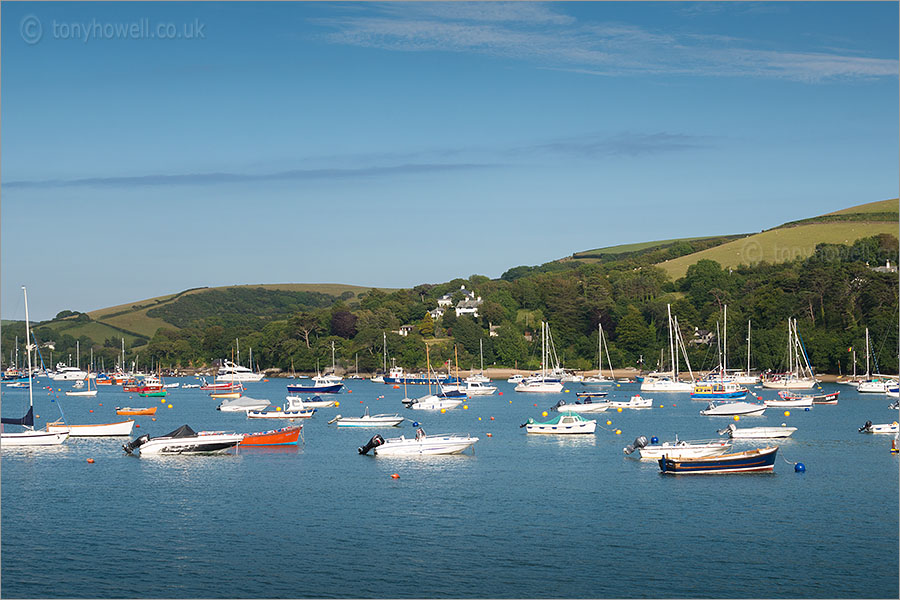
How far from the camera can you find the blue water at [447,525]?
32.7m

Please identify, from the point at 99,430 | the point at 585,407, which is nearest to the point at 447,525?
the point at 99,430

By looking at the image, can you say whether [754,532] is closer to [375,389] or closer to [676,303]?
[375,389]

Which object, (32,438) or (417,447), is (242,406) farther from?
(417,447)

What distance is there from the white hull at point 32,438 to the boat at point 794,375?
9454 centimetres

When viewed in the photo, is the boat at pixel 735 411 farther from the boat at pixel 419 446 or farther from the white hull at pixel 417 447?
the white hull at pixel 417 447

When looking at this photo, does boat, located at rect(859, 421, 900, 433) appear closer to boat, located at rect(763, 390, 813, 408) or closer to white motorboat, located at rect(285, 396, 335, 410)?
boat, located at rect(763, 390, 813, 408)

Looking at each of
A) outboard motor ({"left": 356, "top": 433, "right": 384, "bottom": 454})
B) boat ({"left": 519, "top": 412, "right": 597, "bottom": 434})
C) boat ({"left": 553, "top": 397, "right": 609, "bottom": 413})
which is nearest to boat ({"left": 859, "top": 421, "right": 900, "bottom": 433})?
boat ({"left": 519, "top": 412, "right": 597, "bottom": 434})

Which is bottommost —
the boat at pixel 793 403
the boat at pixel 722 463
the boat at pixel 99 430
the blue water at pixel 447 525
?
the boat at pixel 793 403

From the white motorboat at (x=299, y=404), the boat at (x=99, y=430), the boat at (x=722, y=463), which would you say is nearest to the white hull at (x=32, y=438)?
the boat at (x=99, y=430)

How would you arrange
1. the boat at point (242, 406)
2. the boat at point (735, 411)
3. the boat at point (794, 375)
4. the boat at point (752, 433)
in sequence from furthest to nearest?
1. the boat at point (794, 375)
2. the boat at point (242, 406)
3. the boat at point (735, 411)
4. the boat at point (752, 433)

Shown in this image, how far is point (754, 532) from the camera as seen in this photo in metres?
39.7

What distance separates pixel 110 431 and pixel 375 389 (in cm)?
8590

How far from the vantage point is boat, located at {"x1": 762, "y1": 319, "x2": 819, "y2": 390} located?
5022 inches

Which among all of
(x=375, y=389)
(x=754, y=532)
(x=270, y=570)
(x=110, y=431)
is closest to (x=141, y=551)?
(x=270, y=570)
